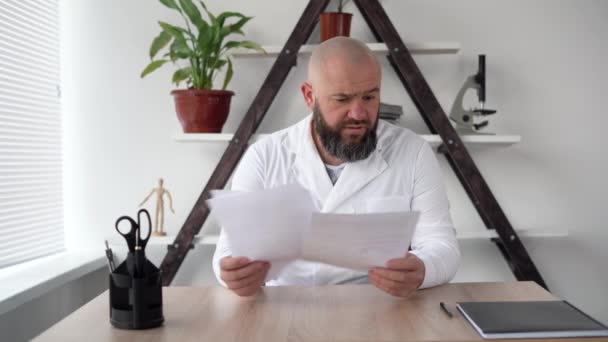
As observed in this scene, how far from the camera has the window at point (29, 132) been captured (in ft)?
7.89

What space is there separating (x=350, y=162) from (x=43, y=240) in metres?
1.60

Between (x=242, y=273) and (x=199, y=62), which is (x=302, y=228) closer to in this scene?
(x=242, y=273)

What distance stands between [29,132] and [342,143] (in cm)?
152

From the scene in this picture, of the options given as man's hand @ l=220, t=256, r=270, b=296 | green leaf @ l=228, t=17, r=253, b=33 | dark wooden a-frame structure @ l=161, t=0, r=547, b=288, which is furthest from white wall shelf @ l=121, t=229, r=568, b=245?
man's hand @ l=220, t=256, r=270, b=296

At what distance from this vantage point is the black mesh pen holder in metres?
1.18

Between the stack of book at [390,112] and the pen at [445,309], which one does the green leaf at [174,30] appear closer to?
the stack of book at [390,112]

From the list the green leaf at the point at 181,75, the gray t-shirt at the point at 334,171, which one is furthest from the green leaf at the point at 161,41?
the gray t-shirt at the point at 334,171

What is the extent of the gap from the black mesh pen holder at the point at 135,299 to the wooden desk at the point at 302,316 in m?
0.02

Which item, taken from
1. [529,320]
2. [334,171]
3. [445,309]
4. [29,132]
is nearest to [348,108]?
[334,171]

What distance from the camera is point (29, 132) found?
2605 mm

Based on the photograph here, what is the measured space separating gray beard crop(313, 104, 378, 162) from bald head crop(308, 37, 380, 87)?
127 mm

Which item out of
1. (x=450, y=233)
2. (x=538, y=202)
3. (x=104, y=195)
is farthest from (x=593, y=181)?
(x=104, y=195)

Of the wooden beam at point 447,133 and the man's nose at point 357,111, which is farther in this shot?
the wooden beam at point 447,133

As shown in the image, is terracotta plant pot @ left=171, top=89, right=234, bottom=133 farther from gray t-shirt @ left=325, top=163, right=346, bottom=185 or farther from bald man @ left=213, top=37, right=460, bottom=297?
gray t-shirt @ left=325, top=163, right=346, bottom=185
